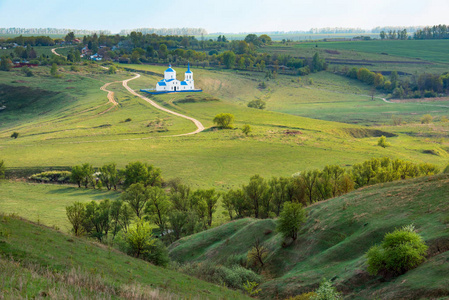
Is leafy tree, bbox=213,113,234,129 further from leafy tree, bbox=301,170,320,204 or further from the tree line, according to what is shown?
leafy tree, bbox=301,170,320,204

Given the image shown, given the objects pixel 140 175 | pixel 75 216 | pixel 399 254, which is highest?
pixel 399 254

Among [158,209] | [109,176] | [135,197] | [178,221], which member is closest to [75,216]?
[178,221]

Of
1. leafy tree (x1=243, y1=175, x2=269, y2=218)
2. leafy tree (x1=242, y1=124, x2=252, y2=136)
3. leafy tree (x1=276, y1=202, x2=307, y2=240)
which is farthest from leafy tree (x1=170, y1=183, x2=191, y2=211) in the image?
leafy tree (x1=242, y1=124, x2=252, y2=136)

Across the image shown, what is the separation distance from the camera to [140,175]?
65438 mm

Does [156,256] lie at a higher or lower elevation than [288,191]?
higher

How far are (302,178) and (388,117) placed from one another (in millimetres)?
94439

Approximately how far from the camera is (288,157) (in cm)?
8119

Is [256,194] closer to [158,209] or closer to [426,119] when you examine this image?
[158,209]

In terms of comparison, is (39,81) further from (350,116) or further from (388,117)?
(388,117)

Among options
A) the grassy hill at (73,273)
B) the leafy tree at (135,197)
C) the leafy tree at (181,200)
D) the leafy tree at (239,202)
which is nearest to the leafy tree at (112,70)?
the leafy tree at (135,197)

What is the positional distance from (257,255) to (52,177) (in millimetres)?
50516

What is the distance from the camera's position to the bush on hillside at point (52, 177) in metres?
69.7

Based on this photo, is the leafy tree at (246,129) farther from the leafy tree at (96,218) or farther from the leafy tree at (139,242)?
the leafy tree at (139,242)

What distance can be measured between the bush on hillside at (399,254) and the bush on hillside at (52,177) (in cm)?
5989
